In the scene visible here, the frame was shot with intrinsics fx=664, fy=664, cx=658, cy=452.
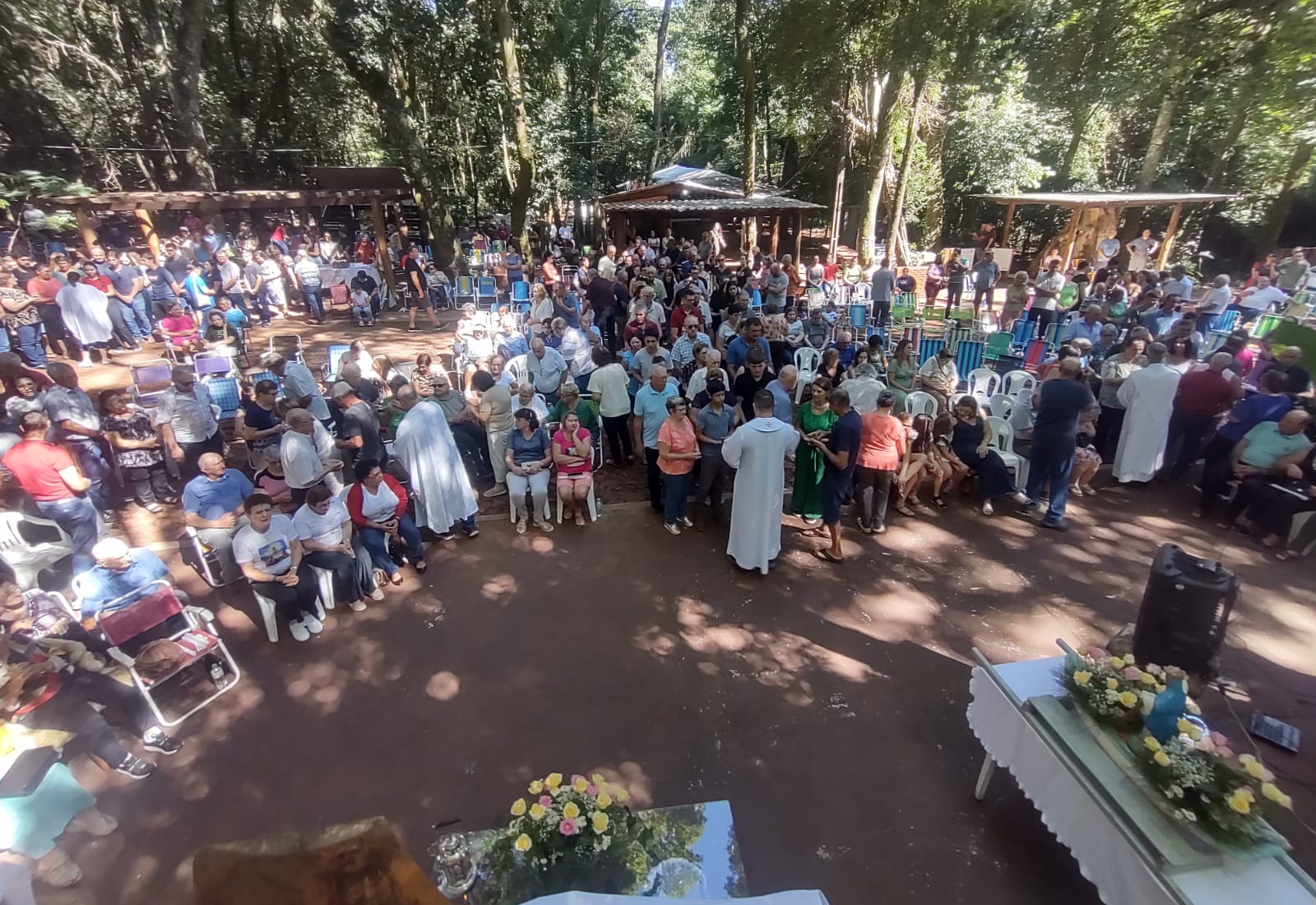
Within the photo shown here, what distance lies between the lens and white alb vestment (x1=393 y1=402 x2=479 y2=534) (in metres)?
5.80

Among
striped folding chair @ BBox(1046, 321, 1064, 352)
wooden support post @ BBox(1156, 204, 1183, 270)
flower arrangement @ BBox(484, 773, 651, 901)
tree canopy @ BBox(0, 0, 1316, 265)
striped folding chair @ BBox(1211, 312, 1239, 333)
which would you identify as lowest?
flower arrangement @ BBox(484, 773, 651, 901)

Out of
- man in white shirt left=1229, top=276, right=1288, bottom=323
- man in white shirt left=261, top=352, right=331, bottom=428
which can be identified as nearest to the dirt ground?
man in white shirt left=261, top=352, right=331, bottom=428

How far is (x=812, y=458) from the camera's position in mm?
6066

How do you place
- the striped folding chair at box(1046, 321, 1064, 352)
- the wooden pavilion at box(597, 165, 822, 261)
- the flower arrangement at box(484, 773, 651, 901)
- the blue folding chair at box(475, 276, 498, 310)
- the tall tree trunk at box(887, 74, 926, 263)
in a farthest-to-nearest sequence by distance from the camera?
the tall tree trunk at box(887, 74, 926, 263) < the wooden pavilion at box(597, 165, 822, 261) < the blue folding chair at box(475, 276, 498, 310) < the striped folding chair at box(1046, 321, 1064, 352) < the flower arrangement at box(484, 773, 651, 901)

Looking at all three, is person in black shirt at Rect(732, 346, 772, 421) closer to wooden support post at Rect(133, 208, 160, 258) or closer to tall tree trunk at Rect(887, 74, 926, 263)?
wooden support post at Rect(133, 208, 160, 258)

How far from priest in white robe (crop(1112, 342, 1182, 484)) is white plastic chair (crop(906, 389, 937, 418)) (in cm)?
191

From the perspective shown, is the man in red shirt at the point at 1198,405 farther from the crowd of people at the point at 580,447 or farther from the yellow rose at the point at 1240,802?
the yellow rose at the point at 1240,802

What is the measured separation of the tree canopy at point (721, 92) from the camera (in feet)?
49.2

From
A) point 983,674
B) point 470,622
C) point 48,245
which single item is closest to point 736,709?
point 983,674

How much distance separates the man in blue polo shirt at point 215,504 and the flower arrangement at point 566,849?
3804mm

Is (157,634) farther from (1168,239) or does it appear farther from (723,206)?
(1168,239)

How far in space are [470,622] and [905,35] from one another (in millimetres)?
15004

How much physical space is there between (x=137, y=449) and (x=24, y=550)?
5.67ft

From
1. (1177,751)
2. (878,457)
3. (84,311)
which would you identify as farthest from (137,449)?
(1177,751)
